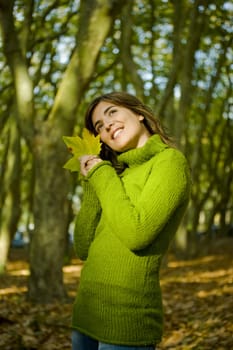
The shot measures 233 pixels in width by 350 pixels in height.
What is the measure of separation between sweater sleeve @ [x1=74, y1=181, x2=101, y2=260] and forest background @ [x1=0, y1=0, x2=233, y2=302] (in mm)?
5137

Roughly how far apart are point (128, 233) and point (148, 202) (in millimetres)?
143

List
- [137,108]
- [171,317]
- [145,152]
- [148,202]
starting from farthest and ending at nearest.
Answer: [171,317] < [137,108] < [145,152] < [148,202]

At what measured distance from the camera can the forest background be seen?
7.81m

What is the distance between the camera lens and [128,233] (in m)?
2.18

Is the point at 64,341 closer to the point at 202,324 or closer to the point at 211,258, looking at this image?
the point at 202,324

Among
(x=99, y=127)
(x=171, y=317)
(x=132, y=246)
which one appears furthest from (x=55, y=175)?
(x=132, y=246)

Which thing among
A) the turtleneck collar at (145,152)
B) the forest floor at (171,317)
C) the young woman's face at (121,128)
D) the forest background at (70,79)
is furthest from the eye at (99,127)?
the forest background at (70,79)

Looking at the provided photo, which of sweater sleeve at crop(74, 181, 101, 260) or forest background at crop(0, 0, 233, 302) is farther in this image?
forest background at crop(0, 0, 233, 302)

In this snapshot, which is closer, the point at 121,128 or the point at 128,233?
the point at 128,233

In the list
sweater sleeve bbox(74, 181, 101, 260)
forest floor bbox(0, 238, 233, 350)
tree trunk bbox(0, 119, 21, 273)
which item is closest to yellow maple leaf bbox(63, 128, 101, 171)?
sweater sleeve bbox(74, 181, 101, 260)

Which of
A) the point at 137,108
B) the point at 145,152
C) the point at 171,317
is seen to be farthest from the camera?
the point at 171,317

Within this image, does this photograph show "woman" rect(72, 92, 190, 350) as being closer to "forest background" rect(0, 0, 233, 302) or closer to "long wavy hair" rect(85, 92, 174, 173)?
"long wavy hair" rect(85, 92, 174, 173)

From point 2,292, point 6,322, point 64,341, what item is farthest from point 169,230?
point 2,292

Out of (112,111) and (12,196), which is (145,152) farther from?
(12,196)
